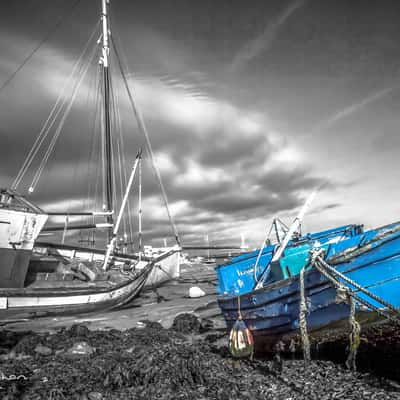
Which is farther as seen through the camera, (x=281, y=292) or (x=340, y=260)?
(x=281, y=292)

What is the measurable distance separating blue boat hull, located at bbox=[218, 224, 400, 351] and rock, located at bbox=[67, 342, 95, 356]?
194 inches

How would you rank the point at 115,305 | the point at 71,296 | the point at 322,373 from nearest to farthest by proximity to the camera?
the point at 322,373 → the point at 71,296 → the point at 115,305

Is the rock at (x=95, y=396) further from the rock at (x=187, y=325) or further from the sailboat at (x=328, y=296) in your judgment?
the rock at (x=187, y=325)

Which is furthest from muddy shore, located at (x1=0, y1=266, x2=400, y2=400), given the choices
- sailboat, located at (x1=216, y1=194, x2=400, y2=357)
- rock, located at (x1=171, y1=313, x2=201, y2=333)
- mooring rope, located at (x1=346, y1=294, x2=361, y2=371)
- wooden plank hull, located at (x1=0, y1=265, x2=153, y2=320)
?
wooden plank hull, located at (x1=0, y1=265, x2=153, y2=320)

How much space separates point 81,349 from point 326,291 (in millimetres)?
6989

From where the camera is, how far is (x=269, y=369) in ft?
22.1

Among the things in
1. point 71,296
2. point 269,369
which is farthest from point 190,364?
point 71,296

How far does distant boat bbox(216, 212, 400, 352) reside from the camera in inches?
247

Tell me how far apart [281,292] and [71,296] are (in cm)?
1283

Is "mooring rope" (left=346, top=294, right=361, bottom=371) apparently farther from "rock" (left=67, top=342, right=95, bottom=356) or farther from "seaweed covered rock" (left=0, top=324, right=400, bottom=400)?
"rock" (left=67, top=342, right=95, bottom=356)

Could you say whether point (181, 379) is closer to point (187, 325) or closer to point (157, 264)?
point (187, 325)

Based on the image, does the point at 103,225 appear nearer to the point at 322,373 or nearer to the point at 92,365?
the point at 92,365

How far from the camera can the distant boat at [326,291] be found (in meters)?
6.28

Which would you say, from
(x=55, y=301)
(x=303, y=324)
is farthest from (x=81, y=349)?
(x=55, y=301)
